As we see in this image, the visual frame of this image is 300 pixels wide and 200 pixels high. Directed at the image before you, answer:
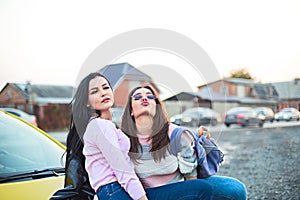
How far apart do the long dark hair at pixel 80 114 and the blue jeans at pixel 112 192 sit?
21 cm

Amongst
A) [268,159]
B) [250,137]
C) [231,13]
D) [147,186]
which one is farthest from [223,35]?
[250,137]

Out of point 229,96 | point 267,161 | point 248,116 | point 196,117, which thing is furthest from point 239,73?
point 196,117

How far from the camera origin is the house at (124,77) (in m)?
1.54

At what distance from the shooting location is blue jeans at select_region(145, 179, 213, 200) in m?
1.37

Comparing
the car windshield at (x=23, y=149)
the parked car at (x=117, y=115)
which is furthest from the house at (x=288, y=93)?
the parked car at (x=117, y=115)

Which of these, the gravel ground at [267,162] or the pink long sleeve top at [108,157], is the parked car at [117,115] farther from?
the gravel ground at [267,162]

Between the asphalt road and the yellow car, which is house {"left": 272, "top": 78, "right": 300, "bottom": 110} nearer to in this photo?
the asphalt road

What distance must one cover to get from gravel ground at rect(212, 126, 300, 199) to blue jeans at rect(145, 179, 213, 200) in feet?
8.85

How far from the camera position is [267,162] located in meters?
5.80

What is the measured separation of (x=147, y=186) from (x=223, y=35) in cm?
237

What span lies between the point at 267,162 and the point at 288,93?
1.20 meters

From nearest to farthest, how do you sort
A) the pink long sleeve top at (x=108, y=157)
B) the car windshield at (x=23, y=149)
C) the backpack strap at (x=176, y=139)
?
the pink long sleeve top at (x=108, y=157) < the backpack strap at (x=176, y=139) < the car windshield at (x=23, y=149)

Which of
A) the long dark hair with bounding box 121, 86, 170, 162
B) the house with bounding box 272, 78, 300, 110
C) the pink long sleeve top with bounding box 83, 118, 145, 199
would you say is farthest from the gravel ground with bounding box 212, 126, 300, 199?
the pink long sleeve top with bounding box 83, 118, 145, 199

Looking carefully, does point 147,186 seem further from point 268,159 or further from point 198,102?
point 268,159
